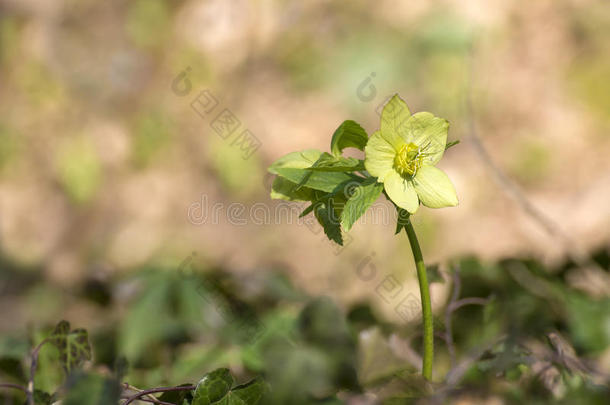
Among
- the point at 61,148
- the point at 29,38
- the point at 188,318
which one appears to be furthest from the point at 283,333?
the point at 29,38

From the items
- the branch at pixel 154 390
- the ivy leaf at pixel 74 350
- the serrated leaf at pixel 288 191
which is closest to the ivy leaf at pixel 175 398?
the branch at pixel 154 390

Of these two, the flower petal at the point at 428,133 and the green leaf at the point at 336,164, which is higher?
the green leaf at the point at 336,164

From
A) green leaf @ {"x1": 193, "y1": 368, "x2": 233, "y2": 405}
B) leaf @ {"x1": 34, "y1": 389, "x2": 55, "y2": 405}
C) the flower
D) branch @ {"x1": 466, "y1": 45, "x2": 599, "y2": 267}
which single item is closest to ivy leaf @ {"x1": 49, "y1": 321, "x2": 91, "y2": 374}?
leaf @ {"x1": 34, "y1": 389, "x2": 55, "y2": 405}

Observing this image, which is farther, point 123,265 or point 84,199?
point 84,199

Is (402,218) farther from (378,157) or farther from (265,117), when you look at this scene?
(265,117)

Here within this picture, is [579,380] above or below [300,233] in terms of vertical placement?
below

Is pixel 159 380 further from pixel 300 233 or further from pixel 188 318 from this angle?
pixel 300 233

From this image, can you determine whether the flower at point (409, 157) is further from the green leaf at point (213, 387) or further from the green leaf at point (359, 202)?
the green leaf at point (213, 387)
